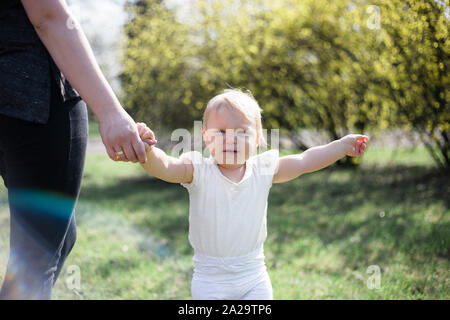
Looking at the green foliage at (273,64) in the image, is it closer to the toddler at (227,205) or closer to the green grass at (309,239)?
the green grass at (309,239)

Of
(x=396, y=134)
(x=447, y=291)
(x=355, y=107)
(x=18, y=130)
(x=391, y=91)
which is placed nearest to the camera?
(x=18, y=130)

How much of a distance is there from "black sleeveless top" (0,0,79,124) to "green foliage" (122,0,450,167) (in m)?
4.62

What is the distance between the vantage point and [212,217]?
178 cm

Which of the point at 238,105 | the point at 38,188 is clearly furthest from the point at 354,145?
the point at 38,188

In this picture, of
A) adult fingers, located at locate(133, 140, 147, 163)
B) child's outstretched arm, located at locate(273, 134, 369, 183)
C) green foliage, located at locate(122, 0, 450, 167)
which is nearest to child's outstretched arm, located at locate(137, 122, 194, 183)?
adult fingers, located at locate(133, 140, 147, 163)

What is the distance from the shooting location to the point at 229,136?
1784mm

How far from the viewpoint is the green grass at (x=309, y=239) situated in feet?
9.30

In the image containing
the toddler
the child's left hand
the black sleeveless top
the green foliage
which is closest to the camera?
the black sleeveless top

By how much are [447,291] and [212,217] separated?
166 cm

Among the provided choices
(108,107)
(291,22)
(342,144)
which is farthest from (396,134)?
(108,107)

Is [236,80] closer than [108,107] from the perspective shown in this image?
No

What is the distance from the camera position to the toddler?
1766mm

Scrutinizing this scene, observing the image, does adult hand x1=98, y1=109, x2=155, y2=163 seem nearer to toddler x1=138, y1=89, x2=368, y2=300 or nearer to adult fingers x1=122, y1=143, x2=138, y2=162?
adult fingers x1=122, y1=143, x2=138, y2=162

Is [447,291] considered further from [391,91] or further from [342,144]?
[391,91]
